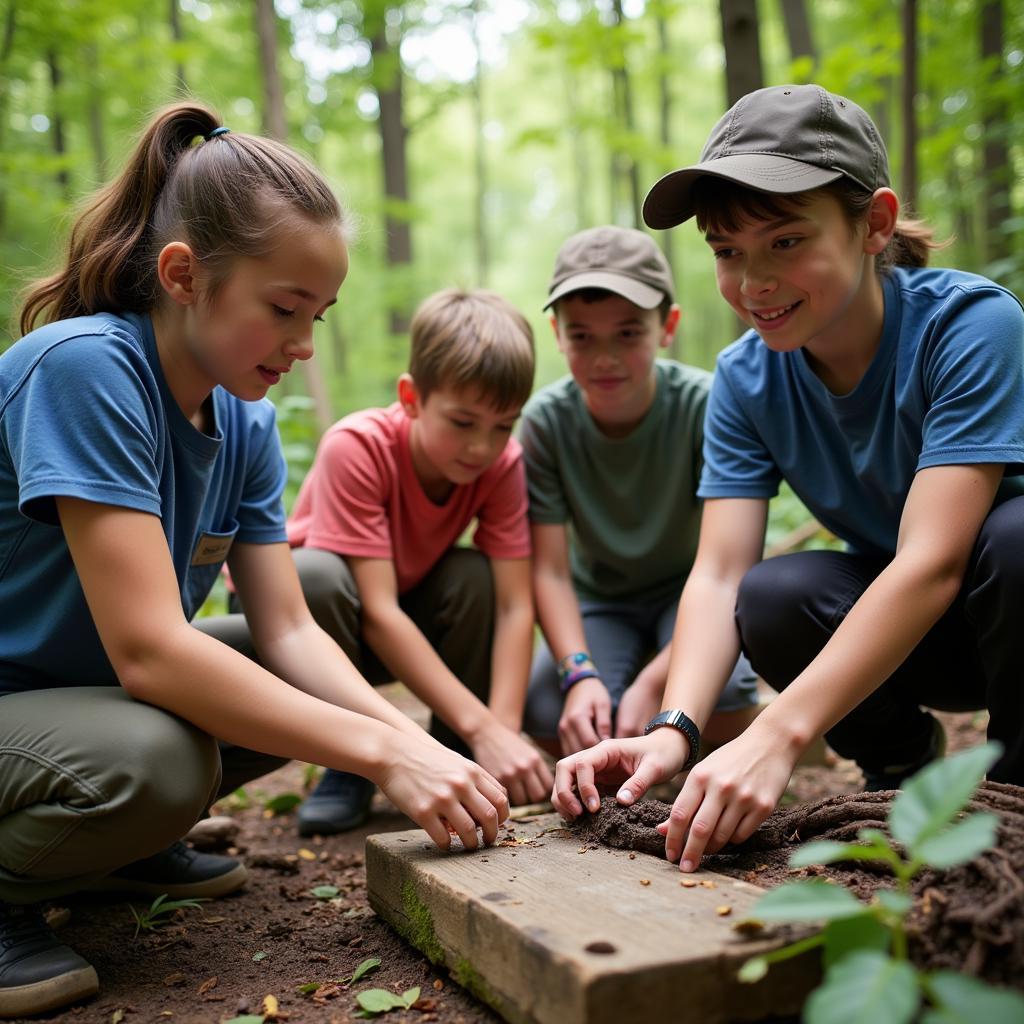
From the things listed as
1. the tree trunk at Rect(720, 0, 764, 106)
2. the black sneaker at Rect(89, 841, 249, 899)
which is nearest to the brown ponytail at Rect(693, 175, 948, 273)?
the black sneaker at Rect(89, 841, 249, 899)

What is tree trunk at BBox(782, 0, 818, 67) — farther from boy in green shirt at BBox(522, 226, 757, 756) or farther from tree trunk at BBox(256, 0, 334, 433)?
boy in green shirt at BBox(522, 226, 757, 756)

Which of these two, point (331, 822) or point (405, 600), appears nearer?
point (331, 822)

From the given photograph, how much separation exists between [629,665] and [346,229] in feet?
5.28

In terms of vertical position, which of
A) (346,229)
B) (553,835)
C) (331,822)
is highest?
(346,229)

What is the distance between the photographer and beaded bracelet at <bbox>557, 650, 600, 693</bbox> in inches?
105

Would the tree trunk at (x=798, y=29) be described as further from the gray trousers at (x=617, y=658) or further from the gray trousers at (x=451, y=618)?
the gray trousers at (x=451, y=618)

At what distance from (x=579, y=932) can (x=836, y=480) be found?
1314 millimetres

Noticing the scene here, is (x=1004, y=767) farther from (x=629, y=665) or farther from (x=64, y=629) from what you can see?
(x=64, y=629)

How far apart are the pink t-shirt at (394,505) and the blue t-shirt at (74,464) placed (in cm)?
65

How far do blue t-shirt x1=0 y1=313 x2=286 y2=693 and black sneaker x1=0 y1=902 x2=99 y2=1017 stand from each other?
16.3 inches

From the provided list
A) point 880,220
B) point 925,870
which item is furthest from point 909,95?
point 925,870

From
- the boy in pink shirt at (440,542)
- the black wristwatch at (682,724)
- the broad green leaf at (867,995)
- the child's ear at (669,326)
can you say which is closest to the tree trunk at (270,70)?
the boy in pink shirt at (440,542)

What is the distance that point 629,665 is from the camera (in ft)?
9.53

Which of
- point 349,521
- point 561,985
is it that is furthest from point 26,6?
point 561,985
